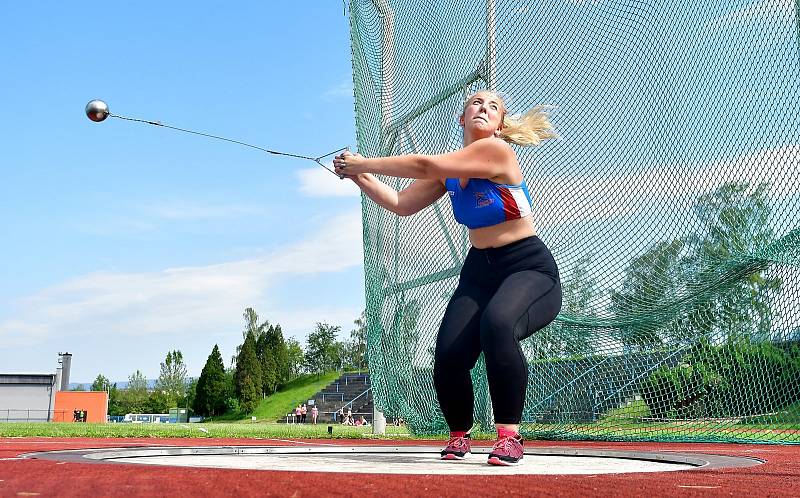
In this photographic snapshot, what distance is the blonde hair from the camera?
13.1 feet

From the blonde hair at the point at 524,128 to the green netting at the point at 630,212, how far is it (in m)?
2.30

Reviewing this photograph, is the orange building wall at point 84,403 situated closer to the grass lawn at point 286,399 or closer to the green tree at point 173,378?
the grass lawn at point 286,399

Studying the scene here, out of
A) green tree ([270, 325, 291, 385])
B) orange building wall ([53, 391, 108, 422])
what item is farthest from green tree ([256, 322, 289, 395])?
orange building wall ([53, 391, 108, 422])

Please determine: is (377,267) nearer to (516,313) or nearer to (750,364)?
(750,364)

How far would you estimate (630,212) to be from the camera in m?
6.33

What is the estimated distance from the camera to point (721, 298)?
6246mm

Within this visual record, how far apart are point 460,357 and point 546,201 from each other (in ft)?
10.7

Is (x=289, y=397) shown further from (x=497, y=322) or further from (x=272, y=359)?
(x=497, y=322)

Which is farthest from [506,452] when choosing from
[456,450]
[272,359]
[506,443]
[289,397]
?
[272,359]

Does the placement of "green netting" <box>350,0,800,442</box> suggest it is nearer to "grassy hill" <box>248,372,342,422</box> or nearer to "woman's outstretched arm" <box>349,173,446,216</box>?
"woman's outstretched arm" <box>349,173,446,216</box>

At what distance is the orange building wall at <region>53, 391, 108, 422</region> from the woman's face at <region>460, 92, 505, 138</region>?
52392 mm

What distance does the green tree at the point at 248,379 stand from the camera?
56.8 meters

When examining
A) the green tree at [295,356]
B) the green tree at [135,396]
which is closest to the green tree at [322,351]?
the green tree at [295,356]

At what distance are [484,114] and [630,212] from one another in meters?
2.88
